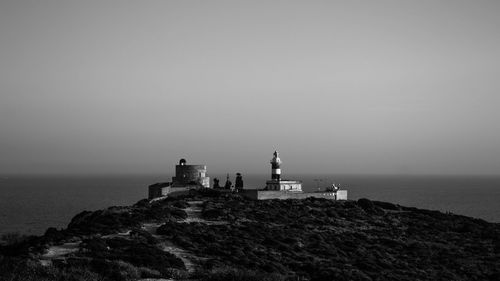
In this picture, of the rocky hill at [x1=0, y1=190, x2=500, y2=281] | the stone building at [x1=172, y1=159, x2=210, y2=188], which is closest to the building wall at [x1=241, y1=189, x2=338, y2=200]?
the rocky hill at [x1=0, y1=190, x2=500, y2=281]

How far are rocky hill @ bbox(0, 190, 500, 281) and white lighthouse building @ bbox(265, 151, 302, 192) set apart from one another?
399cm

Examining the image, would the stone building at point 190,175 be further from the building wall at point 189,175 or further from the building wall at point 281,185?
the building wall at point 281,185

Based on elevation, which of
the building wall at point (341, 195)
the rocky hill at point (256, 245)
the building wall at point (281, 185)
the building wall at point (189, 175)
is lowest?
the rocky hill at point (256, 245)

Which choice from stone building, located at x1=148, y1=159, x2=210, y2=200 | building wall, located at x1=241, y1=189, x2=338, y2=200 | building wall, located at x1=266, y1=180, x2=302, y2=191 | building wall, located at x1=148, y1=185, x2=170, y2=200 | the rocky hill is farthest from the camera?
stone building, located at x1=148, y1=159, x2=210, y2=200

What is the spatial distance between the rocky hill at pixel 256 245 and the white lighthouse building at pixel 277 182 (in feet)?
13.1

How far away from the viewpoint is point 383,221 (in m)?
49.0

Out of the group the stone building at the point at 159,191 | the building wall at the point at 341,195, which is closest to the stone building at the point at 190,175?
the stone building at the point at 159,191

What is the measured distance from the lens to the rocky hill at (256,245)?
24.6 m

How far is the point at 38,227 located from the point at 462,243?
6039 centimetres

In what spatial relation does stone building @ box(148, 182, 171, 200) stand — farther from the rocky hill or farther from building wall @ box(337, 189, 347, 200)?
building wall @ box(337, 189, 347, 200)

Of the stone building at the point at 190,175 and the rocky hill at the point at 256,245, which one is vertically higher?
the stone building at the point at 190,175

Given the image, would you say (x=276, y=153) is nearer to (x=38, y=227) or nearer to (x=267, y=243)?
(x=267, y=243)

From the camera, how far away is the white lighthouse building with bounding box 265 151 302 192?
57250mm

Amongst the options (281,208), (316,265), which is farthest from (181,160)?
(316,265)
